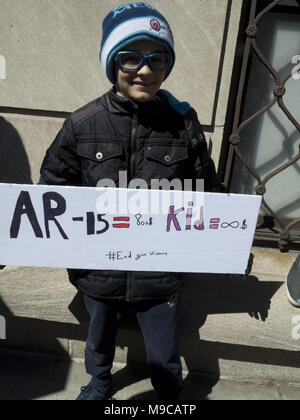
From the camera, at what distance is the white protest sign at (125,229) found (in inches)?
62.3

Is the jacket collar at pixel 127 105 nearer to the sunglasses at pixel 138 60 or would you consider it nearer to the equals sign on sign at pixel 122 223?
the sunglasses at pixel 138 60

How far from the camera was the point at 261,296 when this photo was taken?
2.13 meters

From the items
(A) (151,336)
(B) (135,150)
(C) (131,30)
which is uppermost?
(C) (131,30)

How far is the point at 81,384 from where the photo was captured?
7.06 ft

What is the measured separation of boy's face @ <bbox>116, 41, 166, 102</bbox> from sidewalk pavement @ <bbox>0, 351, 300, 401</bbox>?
1589 mm

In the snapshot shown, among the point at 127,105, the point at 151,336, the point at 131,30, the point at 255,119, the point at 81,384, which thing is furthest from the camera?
the point at 255,119

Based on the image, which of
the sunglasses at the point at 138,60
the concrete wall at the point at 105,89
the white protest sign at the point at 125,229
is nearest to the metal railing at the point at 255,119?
the concrete wall at the point at 105,89

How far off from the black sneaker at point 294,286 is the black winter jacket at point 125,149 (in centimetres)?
83

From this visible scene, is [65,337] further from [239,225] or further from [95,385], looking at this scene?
[239,225]

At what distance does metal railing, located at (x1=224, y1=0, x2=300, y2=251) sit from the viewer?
2.13 meters

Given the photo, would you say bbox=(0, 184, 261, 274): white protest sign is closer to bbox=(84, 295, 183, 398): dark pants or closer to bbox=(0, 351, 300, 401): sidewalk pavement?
bbox=(84, 295, 183, 398): dark pants

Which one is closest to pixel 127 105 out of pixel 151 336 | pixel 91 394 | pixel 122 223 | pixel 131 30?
pixel 131 30

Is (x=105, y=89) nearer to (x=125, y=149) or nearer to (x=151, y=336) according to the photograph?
(x=125, y=149)

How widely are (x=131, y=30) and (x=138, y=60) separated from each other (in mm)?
109
